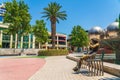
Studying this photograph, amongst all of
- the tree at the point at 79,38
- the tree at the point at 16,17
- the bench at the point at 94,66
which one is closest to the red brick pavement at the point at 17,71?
the bench at the point at 94,66

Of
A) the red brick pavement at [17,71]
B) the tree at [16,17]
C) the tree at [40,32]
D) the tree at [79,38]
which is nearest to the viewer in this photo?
the red brick pavement at [17,71]

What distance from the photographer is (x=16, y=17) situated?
45906 mm

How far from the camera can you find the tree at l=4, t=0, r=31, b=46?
1819 inches

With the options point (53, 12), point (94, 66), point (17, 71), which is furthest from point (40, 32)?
point (94, 66)

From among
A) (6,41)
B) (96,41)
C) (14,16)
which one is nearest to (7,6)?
(14,16)

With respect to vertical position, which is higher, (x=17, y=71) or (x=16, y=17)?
(x=16, y=17)

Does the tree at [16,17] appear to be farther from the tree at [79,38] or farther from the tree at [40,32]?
the tree at [79,38]

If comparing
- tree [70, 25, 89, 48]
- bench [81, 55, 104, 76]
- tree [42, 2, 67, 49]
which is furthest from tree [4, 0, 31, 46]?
bench [81, 55, 104, 76]

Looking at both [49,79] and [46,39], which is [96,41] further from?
[46,39]

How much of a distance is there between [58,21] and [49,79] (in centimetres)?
4784

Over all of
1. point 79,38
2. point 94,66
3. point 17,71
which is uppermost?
point 79,38

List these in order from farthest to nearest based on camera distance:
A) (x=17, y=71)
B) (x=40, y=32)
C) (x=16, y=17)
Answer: (x=40, y=32) < (x=16, y=17) < (x=17, y=71)

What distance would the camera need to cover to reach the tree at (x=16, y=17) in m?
46.2

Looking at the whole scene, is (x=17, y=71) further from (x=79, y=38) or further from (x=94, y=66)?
(x=79, y=38)
